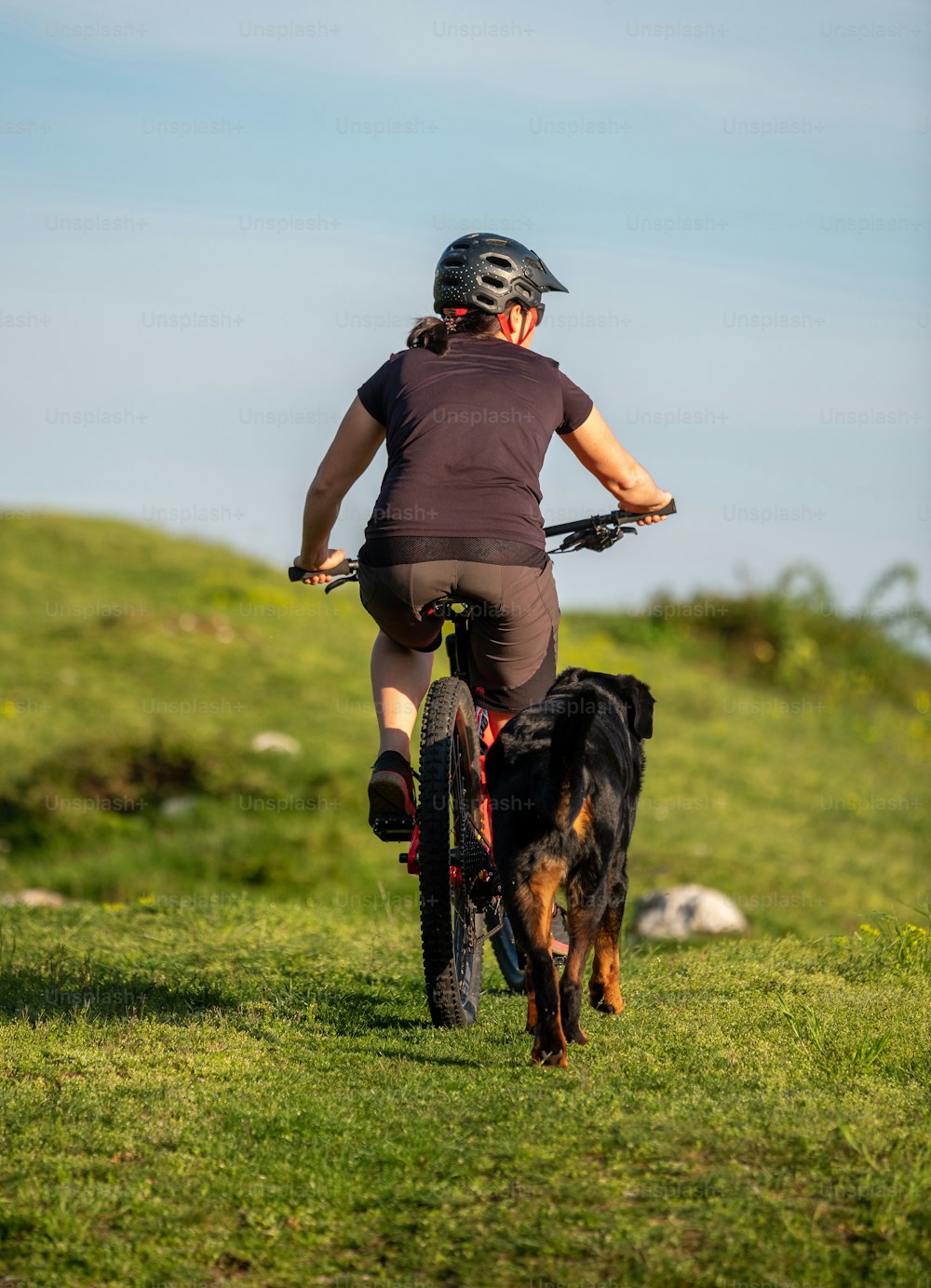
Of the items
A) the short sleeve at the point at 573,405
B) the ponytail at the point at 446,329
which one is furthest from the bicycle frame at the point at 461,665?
the ponytail at the point at 446,329

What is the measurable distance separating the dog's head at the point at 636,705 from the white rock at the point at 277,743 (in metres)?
10.00

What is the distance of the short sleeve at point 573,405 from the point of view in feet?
17.1

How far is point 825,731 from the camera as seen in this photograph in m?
21.4

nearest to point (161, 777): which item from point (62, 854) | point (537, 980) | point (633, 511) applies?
point (62, 854)

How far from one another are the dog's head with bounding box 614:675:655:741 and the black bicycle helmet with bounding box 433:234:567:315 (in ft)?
4.81

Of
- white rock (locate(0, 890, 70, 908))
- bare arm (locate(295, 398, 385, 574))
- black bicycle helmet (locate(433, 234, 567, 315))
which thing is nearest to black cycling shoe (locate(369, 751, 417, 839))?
bare arm (locate(295, 398, 385, 574))

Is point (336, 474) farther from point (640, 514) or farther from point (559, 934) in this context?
point (559, 934)

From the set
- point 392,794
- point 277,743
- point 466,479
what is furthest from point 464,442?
point 277,743

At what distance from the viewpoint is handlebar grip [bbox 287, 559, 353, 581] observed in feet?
18.7

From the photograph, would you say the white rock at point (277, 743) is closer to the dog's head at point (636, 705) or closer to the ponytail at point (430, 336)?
the dog's head at point (636, 705)

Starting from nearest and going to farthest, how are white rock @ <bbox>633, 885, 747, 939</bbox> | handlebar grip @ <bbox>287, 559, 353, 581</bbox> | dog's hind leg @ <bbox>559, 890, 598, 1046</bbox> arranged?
dog's hind leg @ <bbox>559, 890, 598, 1046</bbox> → handlebar grip @ <bbox>287, 559, 353, 581</bbox> → white rock @ <bbox>633, 885, 747, 939</bbox>

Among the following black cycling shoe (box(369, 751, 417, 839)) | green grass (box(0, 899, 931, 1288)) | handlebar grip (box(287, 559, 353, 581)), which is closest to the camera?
green grass (box(0, 899, 931, 1288))

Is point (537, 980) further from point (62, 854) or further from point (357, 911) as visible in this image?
point (62, 854)

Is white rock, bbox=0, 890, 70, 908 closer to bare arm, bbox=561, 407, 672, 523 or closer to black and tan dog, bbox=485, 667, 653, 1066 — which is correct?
bare arm, bbox=561, 407, 672, 523
